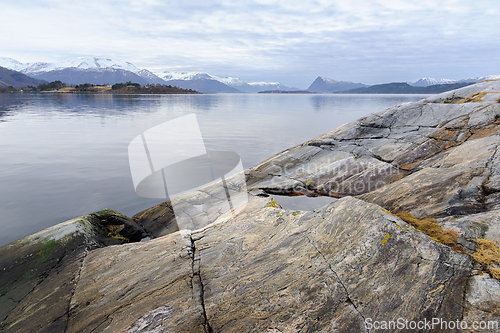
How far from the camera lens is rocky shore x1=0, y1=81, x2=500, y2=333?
4.21 m

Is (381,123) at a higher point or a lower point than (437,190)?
higher

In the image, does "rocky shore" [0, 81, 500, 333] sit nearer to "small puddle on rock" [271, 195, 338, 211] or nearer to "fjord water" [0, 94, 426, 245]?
"small puddle on rock" [271, 195, 338, 211]

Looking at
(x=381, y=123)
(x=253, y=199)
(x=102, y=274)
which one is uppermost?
(x=381, y=123)

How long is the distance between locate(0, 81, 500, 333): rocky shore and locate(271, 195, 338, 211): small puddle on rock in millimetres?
1683

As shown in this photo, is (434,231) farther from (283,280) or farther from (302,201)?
(302,201)

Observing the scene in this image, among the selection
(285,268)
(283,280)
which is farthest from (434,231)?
(283,280)

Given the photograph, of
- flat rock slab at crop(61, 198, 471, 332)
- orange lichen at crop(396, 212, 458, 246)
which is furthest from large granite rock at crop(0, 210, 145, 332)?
orange lichen at crop(396, 212, 458, 246)

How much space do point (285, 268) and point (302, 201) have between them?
530 centimetres

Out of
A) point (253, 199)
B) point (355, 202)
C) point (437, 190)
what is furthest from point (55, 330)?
point (437, 190)

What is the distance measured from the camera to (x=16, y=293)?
5.46m

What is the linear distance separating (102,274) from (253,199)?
522 cm

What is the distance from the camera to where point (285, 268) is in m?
5.11

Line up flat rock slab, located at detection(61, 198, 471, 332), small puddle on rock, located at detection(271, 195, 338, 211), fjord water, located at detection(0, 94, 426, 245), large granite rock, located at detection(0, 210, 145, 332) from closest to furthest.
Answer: flat rock slab, located at detection(61, 198, 471, 332), large granite rock, located at detection(0, 210, 145, 332), small puddle on rock, located at detection(271, 195, 338, 211), fjord water, located at detection(0, 94, 426, 245)

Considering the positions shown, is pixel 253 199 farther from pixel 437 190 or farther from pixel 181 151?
pixel 181 151
